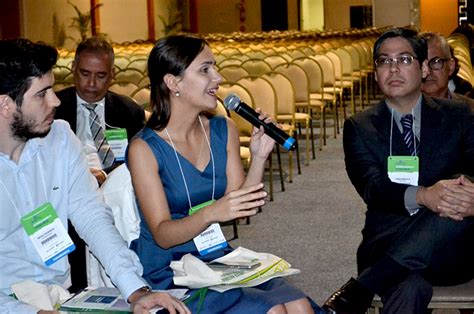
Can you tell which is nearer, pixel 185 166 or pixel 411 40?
pixel 185 166

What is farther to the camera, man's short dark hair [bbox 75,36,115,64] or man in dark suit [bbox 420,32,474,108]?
man's short dark hair [bbox 75,36,115,64]

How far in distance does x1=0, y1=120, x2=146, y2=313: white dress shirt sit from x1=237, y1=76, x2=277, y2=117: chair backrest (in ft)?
16.6

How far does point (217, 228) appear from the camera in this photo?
10.1ft

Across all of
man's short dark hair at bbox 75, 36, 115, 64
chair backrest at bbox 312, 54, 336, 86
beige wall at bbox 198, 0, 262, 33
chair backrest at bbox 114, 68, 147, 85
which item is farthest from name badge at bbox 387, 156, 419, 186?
beige wall at bbox 198, 0, 262, 33

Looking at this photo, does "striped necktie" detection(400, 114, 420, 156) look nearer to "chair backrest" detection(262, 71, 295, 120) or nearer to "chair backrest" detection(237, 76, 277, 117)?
"chair backrest" detection(237, 76, 277, 117)

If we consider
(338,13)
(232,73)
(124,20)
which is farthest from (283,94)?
(338,13)

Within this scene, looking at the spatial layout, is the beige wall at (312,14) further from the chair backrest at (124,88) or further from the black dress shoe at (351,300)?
the black dress shoe at (351,300)

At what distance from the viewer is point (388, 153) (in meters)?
3.42

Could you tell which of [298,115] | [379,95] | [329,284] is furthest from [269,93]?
[379,95]

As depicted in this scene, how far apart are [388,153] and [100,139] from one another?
195cm

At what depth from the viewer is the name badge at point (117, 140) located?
4758 mm

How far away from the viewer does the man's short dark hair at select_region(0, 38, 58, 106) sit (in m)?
2.74

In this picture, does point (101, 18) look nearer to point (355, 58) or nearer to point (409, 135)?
point (355, 58)

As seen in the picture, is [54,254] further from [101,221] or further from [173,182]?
[173,182]
